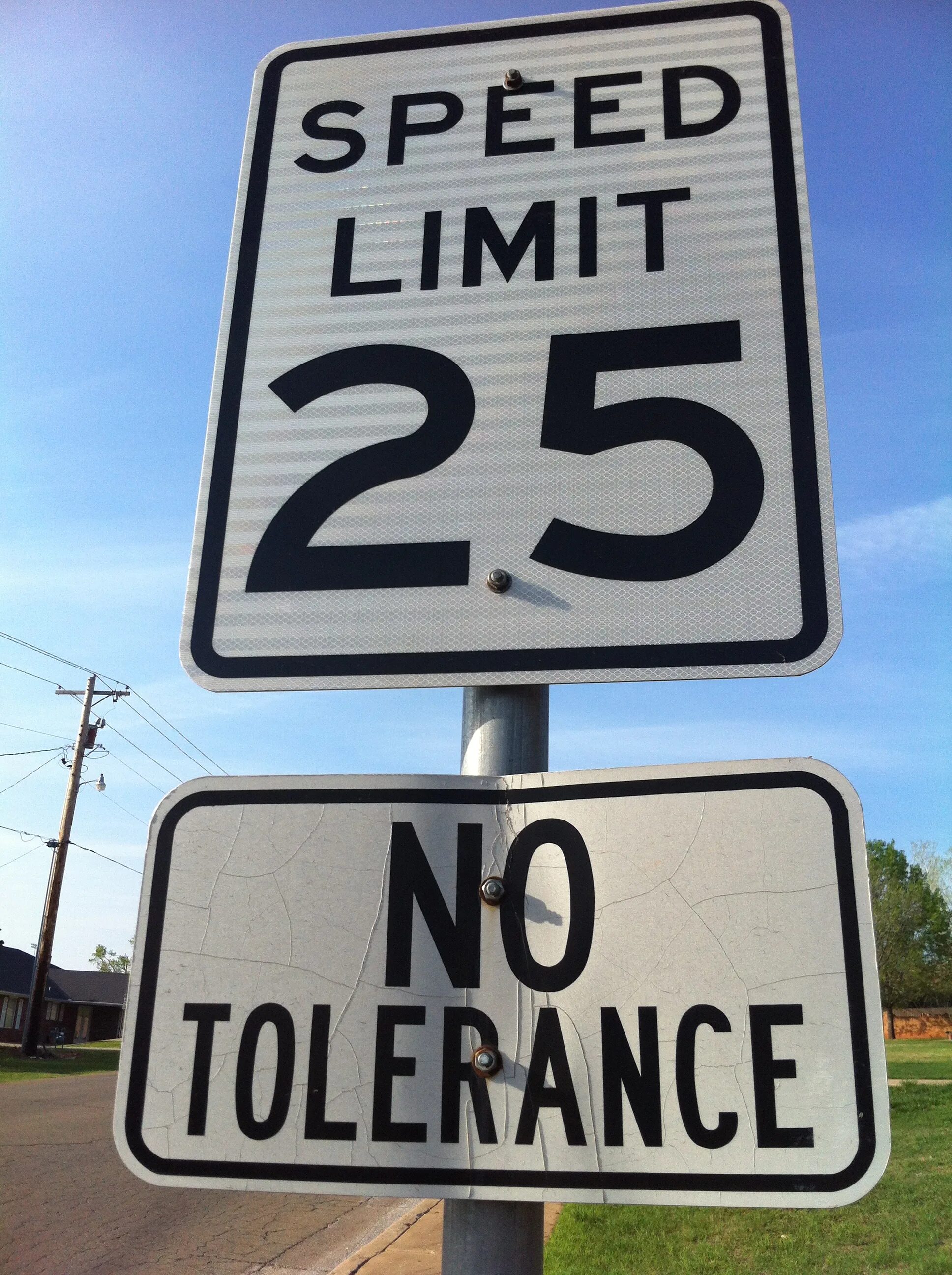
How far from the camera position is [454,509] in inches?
48.3

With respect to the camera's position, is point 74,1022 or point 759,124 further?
point 74,1022

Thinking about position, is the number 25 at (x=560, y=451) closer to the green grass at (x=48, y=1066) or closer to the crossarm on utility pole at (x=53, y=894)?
the green grass at (x=48, y=1066)

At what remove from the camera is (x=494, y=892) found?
101 cm

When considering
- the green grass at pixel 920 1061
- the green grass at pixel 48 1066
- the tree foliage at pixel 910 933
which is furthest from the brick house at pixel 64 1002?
the tree foliage at pixel 910 933

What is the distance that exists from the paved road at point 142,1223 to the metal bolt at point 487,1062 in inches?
184

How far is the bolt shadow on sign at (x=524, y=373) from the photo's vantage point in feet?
3.76

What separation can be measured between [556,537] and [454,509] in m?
0.13

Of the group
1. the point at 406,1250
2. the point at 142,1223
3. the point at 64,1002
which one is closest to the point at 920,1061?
the point at 142,1223

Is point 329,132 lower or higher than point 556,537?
higher

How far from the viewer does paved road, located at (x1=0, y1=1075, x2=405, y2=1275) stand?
6391mm

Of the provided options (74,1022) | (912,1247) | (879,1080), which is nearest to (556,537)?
(879,1080)

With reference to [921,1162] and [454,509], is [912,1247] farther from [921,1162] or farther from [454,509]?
[454,509]

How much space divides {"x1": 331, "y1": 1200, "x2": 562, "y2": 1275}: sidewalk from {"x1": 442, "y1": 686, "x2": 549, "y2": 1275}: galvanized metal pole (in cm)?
504

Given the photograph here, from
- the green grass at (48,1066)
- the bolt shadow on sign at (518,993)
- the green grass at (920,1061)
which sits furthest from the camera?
the green grass at (48,1066)
